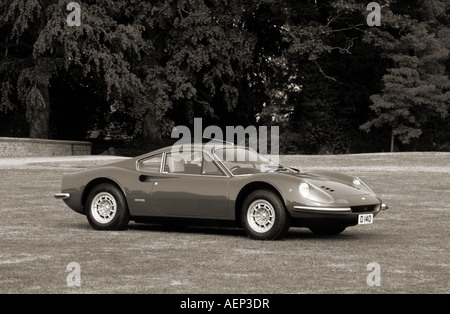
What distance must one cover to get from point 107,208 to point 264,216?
2.50m

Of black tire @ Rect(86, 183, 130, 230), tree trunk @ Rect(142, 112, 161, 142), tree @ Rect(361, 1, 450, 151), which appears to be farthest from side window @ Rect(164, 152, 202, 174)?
tree trunk @ Rect(142, 112, 161, 142)

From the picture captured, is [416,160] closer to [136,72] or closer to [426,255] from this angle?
[136,72]

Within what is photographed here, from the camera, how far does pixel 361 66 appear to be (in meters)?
52.6

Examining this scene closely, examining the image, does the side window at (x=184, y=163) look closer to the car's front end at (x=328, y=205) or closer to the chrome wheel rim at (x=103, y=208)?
the chrome wheel rim at (x=103, y=208)

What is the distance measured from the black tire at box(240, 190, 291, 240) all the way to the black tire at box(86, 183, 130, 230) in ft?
6.21

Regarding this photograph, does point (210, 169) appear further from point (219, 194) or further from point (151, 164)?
point (151, 164)

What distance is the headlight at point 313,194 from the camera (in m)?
11.8

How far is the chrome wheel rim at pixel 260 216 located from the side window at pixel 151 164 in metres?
1.73

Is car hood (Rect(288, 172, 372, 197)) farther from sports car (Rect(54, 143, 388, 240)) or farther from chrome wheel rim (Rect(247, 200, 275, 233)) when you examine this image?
chrome wheel rim (Rect(247, 200, 275, 233))

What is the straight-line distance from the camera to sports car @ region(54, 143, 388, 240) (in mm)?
11859

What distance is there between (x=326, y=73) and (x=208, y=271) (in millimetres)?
44248

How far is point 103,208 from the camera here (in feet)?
43.4

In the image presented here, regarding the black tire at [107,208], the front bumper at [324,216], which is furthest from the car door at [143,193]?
the front bumper at [324,216]

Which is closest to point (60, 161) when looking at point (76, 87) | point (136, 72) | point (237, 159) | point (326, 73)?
point (136, 72)
